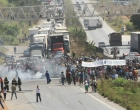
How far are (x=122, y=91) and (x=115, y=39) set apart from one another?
50824 millimetres

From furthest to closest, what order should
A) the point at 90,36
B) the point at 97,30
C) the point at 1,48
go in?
the point at 97,30 → the point at 90,36 → the point at 1,48

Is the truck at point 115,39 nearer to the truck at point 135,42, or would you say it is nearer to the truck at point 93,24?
the truck at point 135,42

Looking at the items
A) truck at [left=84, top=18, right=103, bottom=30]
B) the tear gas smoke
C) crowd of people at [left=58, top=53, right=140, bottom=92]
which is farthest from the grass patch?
truck at [left=84, top=18, right=103, bottom=30]

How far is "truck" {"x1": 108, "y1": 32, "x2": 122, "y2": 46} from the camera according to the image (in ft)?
304

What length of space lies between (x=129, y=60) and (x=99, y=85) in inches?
361

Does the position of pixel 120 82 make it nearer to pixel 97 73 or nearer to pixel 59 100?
pixel 97 73

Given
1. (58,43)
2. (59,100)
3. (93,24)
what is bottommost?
(59,100)

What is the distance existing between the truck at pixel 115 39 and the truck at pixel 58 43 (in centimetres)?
1640

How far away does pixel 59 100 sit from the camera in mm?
40688

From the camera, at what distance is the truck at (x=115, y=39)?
92.6 metres

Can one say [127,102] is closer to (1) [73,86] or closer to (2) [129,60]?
(1) [73,86]

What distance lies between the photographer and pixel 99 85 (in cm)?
4597

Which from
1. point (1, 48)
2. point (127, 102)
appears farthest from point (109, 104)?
point (1, 48)

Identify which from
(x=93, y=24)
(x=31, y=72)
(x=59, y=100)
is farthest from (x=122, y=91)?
(x=93, y=24)
